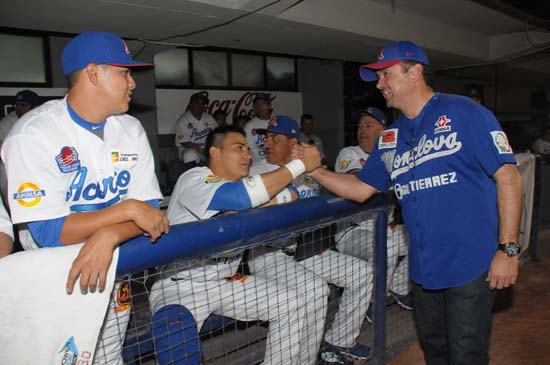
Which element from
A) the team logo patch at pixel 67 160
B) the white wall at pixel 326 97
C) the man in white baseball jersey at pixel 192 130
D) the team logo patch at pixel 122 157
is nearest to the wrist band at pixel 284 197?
the team logo patch at pixel 122 157

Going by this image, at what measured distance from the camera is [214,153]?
9.95ft

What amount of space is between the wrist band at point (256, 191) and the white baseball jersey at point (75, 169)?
1.48 ft

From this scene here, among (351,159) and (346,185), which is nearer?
(346,185)

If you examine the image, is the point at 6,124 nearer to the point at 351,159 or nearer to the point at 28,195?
the point at 351,159

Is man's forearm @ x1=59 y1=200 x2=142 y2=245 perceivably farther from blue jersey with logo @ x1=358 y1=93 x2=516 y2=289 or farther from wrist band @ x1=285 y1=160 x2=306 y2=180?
blue jersey with logo @ x1=358 y1=93 x2=516 y2=289

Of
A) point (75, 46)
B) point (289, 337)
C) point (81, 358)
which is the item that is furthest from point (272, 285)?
point (75, 46)

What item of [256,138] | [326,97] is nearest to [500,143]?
[256,138]

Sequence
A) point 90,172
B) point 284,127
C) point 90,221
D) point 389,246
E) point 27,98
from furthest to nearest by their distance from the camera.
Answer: point 27,98
point 284,127
point 389,246
point 90,172
point 90,221

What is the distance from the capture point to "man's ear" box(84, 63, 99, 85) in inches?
74.8

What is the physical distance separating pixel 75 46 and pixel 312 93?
40.6ft

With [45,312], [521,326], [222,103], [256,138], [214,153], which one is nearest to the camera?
[45,312]

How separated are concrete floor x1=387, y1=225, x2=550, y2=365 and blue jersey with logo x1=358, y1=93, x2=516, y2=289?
49.8 inches

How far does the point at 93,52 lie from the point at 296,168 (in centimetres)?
119

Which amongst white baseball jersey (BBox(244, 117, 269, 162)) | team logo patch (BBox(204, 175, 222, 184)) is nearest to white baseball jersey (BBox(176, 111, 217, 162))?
white baseball jersey (BBox(244, 117, 269, 162))
